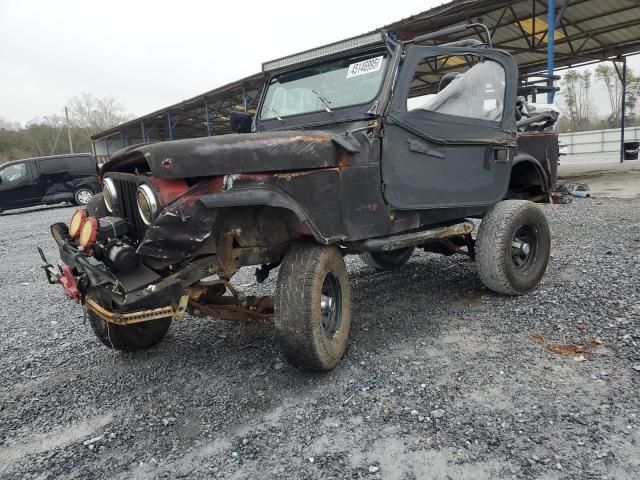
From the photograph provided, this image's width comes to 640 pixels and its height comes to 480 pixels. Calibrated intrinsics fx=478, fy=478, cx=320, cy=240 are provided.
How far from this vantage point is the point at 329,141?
114 inches

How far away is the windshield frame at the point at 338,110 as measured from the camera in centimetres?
328

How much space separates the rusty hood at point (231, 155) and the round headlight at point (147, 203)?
10cm

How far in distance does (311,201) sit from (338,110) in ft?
3.19

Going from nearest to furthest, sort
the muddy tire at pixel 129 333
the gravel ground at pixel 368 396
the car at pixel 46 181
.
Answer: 1. the gravel ground at pixel 368 396
2. the muddy tire at pixel 129 333
3. the car at pixel 46 181

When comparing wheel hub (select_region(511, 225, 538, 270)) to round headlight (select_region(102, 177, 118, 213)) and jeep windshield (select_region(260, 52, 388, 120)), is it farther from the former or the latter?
round headlight (select_region(102, 177, 118, 213))

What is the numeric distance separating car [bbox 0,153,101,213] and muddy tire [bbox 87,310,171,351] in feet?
40.3

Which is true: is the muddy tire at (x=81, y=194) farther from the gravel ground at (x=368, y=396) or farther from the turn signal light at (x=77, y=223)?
the turn signal light at (x=77, y=223)

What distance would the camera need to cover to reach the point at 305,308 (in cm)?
273

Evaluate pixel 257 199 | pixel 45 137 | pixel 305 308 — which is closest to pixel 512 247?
pixel 305 308

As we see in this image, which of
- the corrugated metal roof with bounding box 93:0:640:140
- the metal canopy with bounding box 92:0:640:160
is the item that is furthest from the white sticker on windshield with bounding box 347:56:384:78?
the corrugated metal roof with bounding box 93:0:640:140

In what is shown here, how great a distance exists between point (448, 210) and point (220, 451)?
98.4 inches

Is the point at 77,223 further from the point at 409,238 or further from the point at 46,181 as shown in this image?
the point at 46,181

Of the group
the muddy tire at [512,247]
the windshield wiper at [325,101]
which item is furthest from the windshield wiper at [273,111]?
the muddy tire at [512,247]

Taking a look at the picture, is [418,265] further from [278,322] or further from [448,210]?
[278,322]
